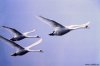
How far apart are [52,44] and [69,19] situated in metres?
0.27

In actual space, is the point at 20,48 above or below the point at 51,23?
below

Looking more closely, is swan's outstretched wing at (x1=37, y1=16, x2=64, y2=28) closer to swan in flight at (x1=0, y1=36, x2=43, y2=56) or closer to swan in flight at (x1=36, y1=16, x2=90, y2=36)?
swan in flight at (x1=36, y1=16, x2=90, y2=36)

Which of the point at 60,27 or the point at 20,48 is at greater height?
the point at 60,27

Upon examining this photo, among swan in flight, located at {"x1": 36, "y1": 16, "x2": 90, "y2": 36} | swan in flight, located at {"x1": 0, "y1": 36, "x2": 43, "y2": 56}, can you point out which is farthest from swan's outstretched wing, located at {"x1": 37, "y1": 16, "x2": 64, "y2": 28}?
swan in flight, located at {"x1": 0, "y1": 36, "x2": 43, "y2": 56}

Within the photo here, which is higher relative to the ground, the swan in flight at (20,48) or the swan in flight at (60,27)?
the swan in flight at (60,27)

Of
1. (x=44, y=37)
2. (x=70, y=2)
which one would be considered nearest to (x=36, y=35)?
(x=44, y=37)

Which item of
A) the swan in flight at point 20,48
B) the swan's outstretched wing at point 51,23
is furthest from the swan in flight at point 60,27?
the swan in flight at point 20,48

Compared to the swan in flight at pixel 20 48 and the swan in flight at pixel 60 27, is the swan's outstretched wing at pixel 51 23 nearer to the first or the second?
the swan in flight at pixel 60 27

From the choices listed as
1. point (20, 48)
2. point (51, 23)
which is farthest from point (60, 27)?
point (20, 48)

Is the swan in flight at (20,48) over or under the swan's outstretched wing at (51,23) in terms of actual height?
under

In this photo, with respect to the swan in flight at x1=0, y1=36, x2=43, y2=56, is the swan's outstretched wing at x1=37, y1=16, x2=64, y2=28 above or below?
above

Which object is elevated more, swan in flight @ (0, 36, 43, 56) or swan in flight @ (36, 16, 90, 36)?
swan in flight @ (36, 16, 90, 36)

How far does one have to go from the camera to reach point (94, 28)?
217cm

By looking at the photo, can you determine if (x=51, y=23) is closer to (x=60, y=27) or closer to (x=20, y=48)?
(x=60, y=27)
